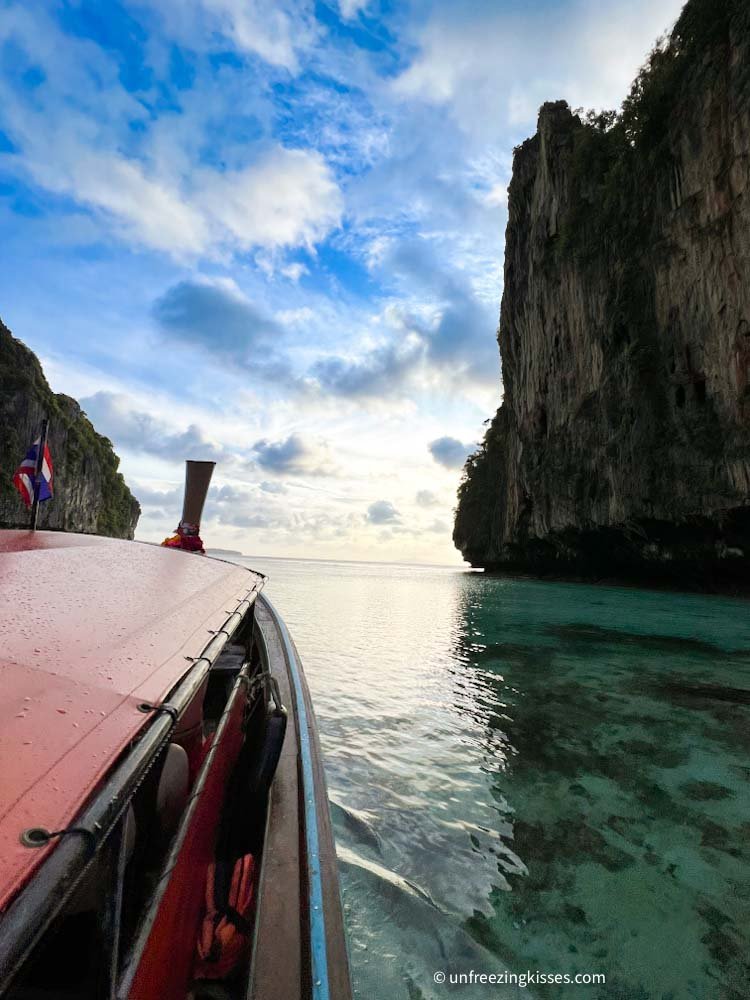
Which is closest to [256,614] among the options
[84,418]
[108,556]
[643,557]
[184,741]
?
[108,556]

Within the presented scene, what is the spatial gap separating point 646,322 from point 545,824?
23893 millimetres

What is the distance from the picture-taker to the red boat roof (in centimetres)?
91

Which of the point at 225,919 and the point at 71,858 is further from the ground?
the point at 71,858

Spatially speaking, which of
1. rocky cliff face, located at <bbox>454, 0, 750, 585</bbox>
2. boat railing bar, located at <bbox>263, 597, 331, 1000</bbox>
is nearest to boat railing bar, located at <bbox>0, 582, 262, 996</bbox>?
boat railing bar, located at <bbox>263, 597, 331, 1000</bbox>

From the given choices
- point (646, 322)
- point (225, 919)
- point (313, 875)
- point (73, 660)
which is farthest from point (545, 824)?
point (646, 322)

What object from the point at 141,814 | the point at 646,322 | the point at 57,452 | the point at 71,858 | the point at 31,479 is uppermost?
the point at 646,322

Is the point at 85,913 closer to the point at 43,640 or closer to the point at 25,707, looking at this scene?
the point at 25,707

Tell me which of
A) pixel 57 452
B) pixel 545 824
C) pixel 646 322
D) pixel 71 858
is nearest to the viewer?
pixel 71 858

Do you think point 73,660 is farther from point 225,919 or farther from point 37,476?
point 37,476

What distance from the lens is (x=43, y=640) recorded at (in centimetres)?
155

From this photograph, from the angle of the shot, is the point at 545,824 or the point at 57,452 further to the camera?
the point at 57,452

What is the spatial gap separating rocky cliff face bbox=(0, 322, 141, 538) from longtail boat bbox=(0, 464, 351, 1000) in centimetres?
2374

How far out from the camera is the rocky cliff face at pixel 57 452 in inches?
1340

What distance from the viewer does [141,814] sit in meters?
1.65
